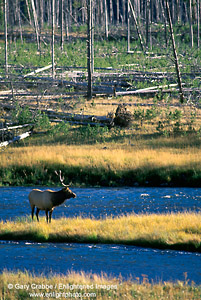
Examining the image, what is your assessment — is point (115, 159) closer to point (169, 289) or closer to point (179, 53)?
point (169, 289)

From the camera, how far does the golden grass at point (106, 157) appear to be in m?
18.7

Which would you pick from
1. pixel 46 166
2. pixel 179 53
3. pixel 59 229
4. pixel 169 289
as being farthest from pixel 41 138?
pixel 179 53

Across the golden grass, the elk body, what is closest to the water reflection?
the golden grass

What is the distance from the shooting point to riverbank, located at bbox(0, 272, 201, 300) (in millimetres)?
7652

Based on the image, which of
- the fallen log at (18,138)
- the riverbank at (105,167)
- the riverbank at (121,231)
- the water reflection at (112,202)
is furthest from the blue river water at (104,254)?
the fallen log at (18,138)

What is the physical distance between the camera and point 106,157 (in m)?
19.5

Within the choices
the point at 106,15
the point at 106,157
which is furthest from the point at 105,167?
the point at 106,15

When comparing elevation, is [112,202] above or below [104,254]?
below

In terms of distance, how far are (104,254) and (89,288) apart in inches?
102

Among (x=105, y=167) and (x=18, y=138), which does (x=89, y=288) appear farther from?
(x=18, y=138)

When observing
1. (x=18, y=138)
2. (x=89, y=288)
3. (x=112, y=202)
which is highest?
(x=89, y=288)

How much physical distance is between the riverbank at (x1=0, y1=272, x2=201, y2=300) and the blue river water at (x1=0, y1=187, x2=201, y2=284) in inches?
19.1

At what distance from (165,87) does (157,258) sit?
22.0m

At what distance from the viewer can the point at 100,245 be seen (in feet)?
37.0
